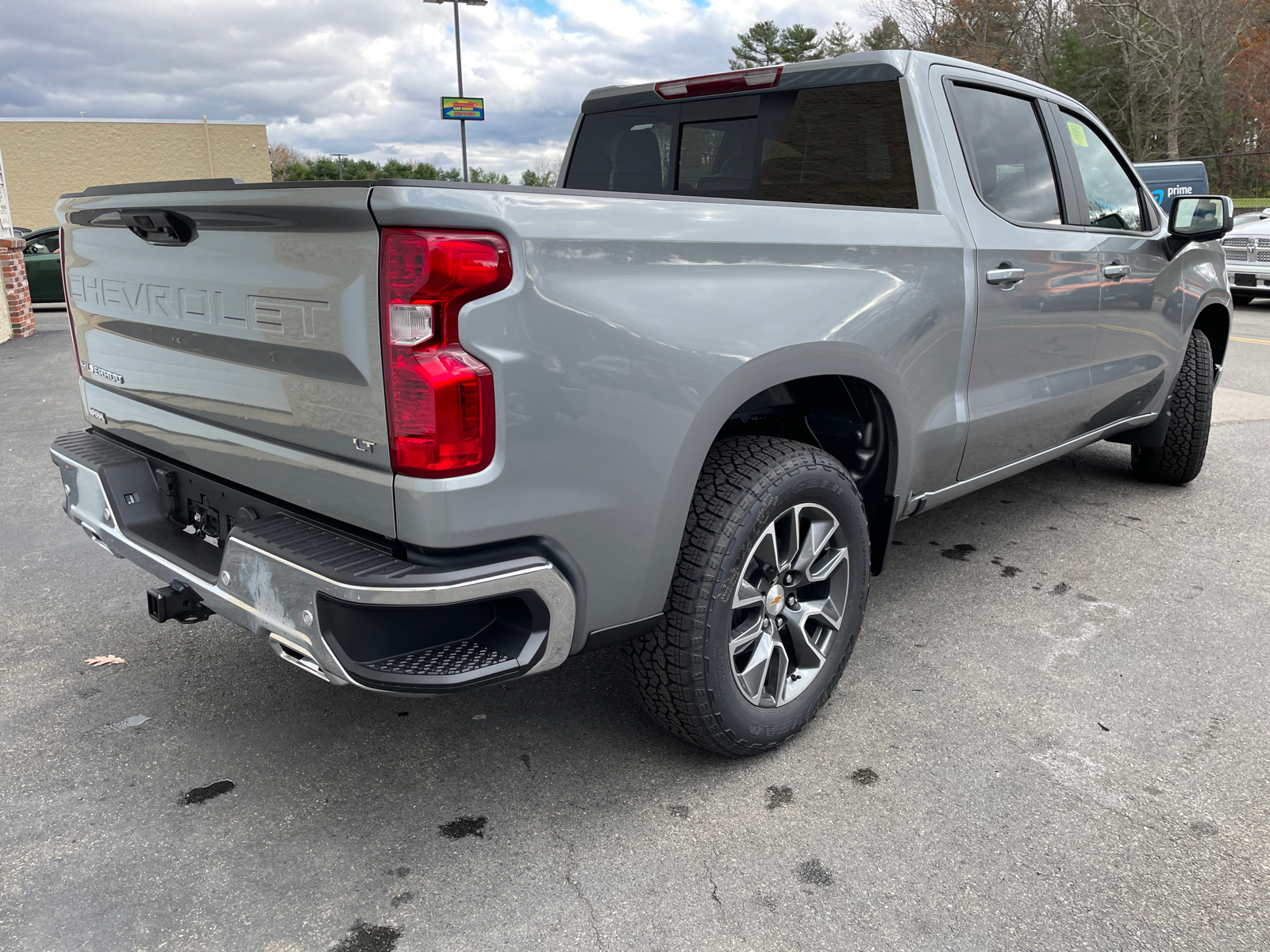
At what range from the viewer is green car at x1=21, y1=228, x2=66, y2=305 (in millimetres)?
14430

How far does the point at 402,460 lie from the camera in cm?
176

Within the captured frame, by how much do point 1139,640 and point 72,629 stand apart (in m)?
3.83

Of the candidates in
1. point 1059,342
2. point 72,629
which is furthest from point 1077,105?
point 72,629

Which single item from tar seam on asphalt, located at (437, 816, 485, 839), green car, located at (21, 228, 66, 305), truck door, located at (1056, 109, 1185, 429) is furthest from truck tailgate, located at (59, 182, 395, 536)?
green car, located at (21, 228, 66, 305)

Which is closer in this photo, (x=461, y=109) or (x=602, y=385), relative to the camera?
(x=602, y=385)

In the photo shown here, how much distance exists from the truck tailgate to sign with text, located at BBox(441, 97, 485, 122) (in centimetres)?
2057

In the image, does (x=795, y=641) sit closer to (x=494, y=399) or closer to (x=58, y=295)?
(x=494, y=399)

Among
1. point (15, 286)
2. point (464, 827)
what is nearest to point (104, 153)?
point (15, 286)

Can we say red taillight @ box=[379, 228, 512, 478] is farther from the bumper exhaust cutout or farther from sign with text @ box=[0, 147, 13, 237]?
Answer: sign with text @ box=[0, 147, 13, 237]

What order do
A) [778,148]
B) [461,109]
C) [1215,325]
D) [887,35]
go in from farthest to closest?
1. [887,35]
2. [461,109]
3. [1215,325]
4. [778,148]

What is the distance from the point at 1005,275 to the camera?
304cm

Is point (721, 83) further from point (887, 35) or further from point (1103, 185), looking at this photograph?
point (887, 35)

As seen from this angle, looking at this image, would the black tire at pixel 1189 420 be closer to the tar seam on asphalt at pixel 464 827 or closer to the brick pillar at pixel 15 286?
the tar seam on asphalt at pixel 464 827

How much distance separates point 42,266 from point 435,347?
15.9m
